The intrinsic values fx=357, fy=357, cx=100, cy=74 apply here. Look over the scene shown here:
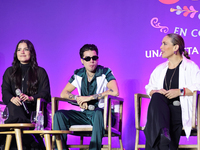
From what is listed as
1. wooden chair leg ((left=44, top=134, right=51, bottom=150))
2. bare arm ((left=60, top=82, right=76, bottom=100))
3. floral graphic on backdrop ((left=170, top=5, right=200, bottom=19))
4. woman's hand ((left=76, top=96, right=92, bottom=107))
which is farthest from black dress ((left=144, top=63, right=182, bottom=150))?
floral graphic on backdrop ((left=170, top=5, right=200, bottom=19))

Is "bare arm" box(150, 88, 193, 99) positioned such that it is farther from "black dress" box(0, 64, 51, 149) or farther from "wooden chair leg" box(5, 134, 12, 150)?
"wooden chair leg" box(5, 134, 12, 150)

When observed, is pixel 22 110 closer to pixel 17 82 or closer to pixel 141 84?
pixel 17 82

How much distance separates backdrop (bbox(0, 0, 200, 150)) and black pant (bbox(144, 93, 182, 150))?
1.02m

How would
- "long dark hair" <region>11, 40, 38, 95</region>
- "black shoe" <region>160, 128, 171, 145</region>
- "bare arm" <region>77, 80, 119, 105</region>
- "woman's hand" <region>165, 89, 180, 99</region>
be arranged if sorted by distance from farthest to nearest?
"long dark hair" <region>11, 40, 38, 95</region>, "bare arm" <region>77, 80, 119, 105</region>, "woman's hand" <region>165, 89, 180, 99</region>, "black shoe" <region>160, 128, 171, 145</region>

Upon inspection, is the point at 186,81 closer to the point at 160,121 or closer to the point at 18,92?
the point at 160,121

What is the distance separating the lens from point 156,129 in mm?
2938

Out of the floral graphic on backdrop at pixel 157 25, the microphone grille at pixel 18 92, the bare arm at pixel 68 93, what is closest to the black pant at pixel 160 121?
the bare arm at pixel 68 93

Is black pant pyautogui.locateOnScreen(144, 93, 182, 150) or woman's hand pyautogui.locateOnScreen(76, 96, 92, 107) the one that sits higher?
woman's hand pyautogui.locateOnScreen(76, 96, 92, 107)

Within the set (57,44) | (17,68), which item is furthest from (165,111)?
(57,44)

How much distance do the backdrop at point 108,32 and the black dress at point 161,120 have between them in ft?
3.26

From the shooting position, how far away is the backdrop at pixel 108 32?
13.9ft

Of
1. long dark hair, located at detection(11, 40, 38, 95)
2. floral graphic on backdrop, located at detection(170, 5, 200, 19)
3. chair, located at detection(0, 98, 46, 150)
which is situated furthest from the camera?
floral graphic on backdrop, located at detection(170, 5, 200, 19)

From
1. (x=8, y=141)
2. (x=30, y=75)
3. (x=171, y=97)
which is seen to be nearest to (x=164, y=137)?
(x=171, y=97)

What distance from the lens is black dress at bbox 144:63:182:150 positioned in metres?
2.94
